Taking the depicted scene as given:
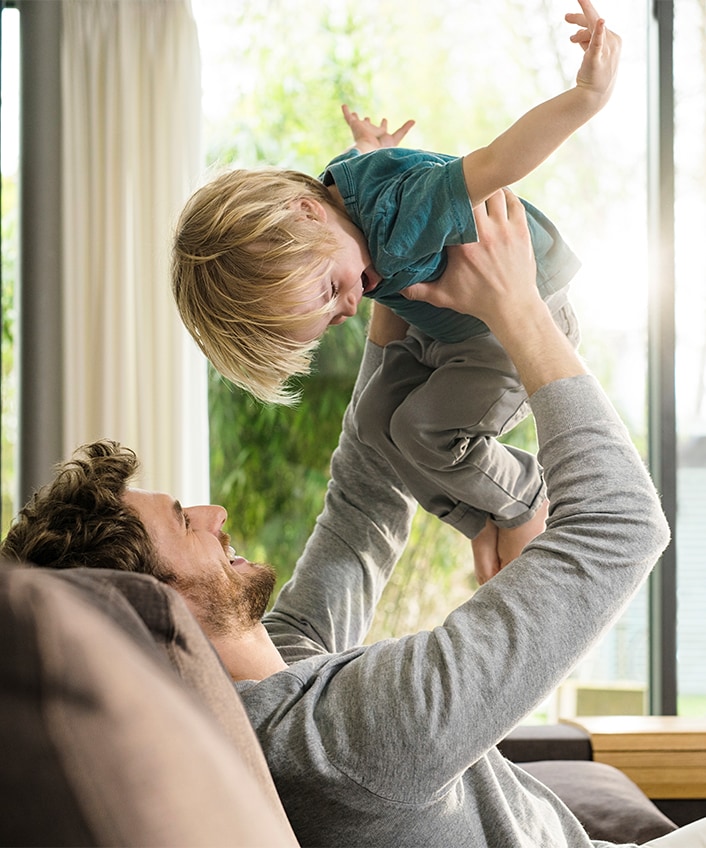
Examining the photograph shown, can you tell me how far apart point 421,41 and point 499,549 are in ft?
8.16

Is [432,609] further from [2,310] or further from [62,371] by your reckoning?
[2,310]

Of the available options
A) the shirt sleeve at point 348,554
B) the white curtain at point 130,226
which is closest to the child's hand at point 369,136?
the shirt sleeve at point 348,554

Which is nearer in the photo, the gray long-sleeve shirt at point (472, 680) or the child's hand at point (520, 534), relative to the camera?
the gray long-sleeve shirt at point (472, 680)

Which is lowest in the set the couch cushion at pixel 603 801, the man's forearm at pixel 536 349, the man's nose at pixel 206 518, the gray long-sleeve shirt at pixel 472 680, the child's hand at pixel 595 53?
the couch cushion at pixel 603 801

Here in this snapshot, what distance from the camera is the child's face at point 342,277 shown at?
4.76 feet

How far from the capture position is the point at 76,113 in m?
3.34

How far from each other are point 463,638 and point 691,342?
2744 mm

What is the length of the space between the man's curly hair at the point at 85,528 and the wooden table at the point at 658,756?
4.96 ft

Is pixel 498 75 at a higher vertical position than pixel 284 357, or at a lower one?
higher

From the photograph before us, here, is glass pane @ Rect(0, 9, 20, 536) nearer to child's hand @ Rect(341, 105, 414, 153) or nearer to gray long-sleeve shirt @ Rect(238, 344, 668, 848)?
child's hand @ Rect(341, 105, 414, 153)

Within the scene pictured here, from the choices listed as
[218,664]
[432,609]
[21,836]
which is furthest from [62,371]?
[21,836]

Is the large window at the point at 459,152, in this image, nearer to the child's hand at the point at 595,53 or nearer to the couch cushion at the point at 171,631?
the child's hand at the point at 595,53

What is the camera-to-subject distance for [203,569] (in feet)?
4.01

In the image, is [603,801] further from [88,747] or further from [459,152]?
[459,152]
